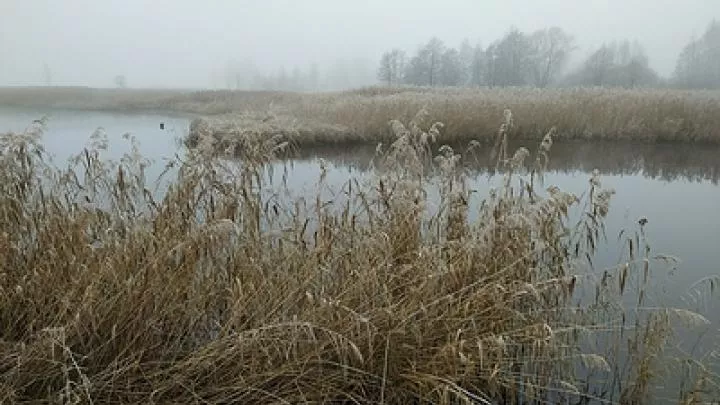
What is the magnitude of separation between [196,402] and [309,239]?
1.39m

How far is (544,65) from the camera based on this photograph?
46875mm

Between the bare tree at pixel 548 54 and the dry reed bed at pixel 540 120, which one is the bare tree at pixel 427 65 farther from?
the dry reed bed at pixel 540 120

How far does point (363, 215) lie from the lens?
3.33 meters

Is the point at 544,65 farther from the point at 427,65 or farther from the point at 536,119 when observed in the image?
the point at 536,119

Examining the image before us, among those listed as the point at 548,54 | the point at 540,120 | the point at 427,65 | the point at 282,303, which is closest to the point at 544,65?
Result: the point at 548,54

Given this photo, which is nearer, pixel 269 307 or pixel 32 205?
pixel 269 307

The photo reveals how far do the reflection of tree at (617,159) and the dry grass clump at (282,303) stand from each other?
5.09 m

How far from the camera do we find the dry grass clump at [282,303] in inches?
72.9

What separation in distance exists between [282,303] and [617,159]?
904 centimetres

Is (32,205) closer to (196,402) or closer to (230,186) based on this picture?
(230,186)

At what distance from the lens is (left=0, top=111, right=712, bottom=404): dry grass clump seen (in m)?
1.85

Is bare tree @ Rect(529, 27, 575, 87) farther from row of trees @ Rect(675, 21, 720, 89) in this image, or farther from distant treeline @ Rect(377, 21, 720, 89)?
row of trees @ Rect(675, 21, 720, 89)

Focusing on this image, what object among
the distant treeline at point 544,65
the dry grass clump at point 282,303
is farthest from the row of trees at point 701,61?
the dry grass clump at point 282,303

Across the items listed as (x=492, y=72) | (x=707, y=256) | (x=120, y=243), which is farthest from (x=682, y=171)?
(x=492, y=72)
